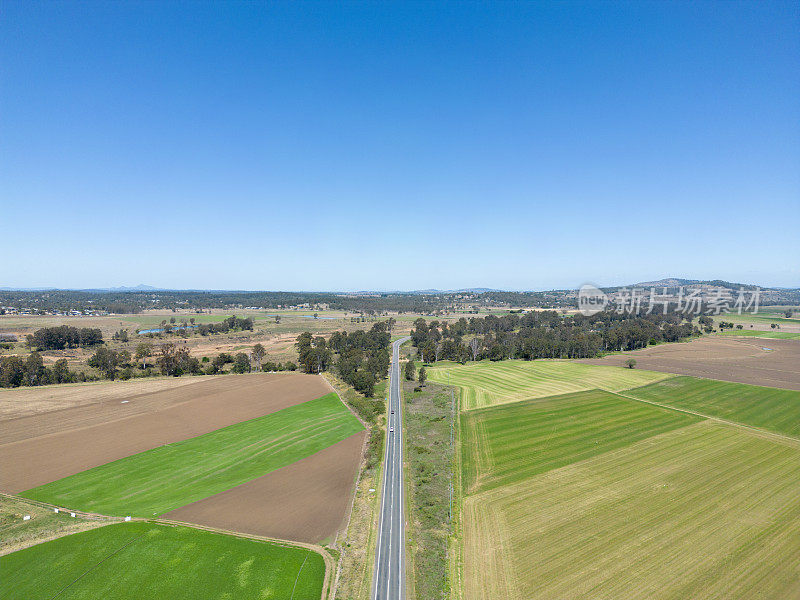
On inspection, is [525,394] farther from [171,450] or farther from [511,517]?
[171,450]

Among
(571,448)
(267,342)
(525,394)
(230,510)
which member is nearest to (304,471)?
(230,510)

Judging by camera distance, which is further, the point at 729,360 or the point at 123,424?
the point at 729,360

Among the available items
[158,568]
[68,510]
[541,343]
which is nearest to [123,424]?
[68,510]

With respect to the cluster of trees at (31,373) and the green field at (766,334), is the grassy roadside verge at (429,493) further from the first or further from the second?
the green field at (766,334)

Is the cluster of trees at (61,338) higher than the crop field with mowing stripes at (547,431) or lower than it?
higher

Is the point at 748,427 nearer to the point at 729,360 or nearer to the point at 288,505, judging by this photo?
the point at 729,360

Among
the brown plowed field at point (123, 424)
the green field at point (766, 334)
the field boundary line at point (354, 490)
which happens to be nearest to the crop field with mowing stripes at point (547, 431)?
the field boundary line at point (354, 490)
